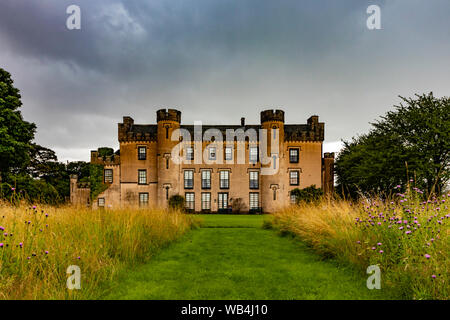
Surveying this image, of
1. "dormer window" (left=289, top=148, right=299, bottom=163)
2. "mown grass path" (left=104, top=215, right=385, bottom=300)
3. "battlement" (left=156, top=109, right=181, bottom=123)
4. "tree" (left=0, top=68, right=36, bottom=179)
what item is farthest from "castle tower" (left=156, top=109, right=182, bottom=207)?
"mown grass path" (left=104, top=215, right=385, bottom=300)

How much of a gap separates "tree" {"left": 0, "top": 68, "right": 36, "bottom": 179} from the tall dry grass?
17.2 metres

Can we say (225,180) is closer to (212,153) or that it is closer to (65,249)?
(212,153)

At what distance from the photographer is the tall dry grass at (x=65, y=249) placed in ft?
13.6

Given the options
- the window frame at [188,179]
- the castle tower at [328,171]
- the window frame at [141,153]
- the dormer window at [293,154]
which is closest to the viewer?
the window frame at [188,179]

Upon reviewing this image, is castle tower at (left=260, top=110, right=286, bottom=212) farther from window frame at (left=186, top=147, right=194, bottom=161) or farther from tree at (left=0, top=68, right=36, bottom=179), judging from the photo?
tree at (left=0, top=68, right=36, bottom=179)

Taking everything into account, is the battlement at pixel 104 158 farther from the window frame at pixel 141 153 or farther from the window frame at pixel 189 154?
the window frame at pixel 189 154

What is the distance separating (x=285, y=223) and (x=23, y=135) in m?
23.5

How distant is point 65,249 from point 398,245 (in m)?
6.58

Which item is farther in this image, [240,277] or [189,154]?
[189,154]

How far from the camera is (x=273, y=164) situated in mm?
31078

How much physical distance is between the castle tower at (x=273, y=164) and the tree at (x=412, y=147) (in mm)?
8867

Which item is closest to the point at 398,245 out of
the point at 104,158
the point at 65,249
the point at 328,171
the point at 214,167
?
the point at 65,249

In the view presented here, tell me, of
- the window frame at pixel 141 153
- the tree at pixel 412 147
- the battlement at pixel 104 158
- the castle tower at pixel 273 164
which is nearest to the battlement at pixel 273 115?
the castle tower at pixel 273 164
